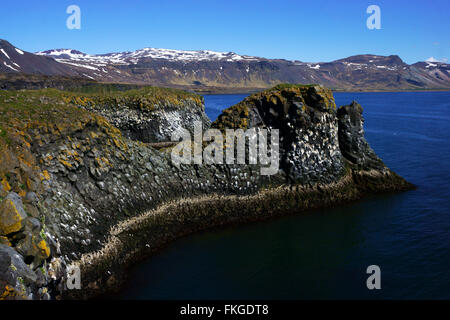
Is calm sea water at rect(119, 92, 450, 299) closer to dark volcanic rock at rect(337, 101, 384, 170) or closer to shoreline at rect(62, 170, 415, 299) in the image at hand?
shoreline at rect(62, 170, 415, 299)

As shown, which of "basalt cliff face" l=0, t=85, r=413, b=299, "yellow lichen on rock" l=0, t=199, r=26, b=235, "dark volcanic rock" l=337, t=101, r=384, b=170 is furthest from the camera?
"dark volcanic rock" l=337, t=101, r=384, b=170

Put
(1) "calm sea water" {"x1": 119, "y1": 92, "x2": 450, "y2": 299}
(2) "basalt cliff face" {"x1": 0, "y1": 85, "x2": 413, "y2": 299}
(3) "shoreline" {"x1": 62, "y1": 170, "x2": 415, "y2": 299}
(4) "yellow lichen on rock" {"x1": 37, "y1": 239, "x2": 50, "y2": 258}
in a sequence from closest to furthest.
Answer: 1. (4) "yellow lichen on rock" {"x1": 37, "y1": 239, "x2": 50, "y2": 258}
2. (2) "basalt cliff face" {"x1": 0, "y1": 85, "x2": 413, "y2": 299}
3. (1) "calm sea water" {"x1": 119, "y1": 92, "x2": 450, "y2": 299}
4. (3) "shoreline" {"x1": 62, "y1": 170, "x2": 415, "y2": 299}

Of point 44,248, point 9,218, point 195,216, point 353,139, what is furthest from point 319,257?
point 353,139

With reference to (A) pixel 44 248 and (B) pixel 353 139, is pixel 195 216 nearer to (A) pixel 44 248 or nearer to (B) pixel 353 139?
(A) pixel 44 248

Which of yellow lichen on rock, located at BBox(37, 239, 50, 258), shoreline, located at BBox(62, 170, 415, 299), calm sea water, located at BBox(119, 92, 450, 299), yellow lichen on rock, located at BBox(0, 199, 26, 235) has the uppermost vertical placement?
yellow lichen on rock, located at BBox(0, 199, 26, 235)

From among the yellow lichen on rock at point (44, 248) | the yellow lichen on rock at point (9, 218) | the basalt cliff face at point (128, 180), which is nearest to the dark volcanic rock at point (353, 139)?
the basalt cliff face at point (128, 180)

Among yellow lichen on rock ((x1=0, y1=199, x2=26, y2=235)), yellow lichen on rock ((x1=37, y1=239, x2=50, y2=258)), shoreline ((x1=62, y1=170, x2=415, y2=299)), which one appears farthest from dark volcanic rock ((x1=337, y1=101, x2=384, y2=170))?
yellow lichen on rock ((x1=0, y1=199, x2=26, y2=235))
